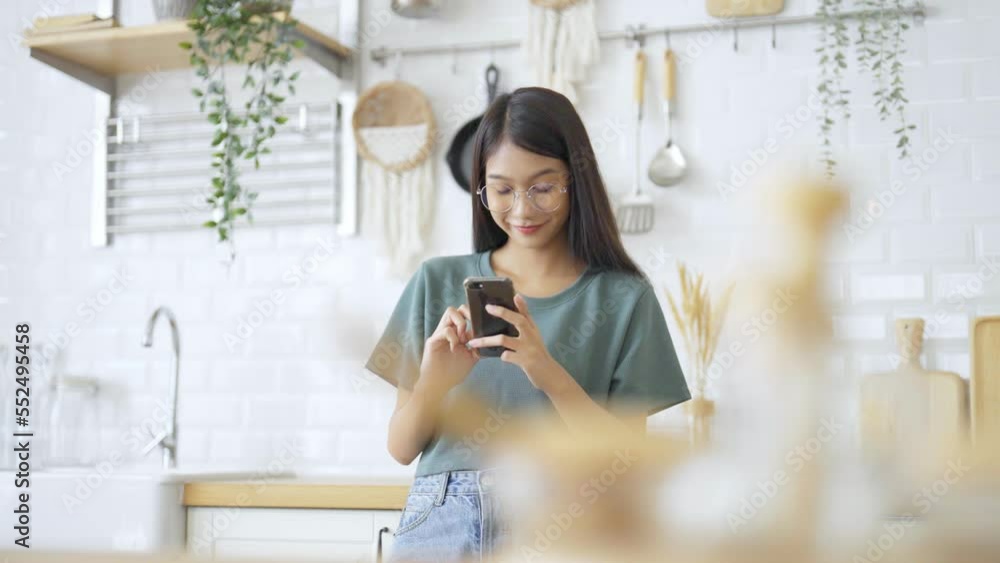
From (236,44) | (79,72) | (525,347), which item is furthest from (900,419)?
(79,72)

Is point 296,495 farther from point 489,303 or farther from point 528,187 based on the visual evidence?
point 489,303

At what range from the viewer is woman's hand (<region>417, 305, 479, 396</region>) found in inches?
25.2

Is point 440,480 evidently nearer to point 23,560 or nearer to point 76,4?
point 23,560

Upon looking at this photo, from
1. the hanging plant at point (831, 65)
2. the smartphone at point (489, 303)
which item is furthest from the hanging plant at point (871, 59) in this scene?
the smartphone at point (489, 303)

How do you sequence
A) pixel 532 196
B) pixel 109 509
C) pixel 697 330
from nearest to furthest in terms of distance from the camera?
pixel 532 196
pixel 109 509
pixel 697 330

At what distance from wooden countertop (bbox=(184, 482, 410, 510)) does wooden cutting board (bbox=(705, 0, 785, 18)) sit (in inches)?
48.4

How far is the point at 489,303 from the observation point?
27.9 inches

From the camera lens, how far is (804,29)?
7.56ft

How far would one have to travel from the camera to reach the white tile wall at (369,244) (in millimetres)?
2186

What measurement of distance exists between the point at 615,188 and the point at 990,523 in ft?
7.44

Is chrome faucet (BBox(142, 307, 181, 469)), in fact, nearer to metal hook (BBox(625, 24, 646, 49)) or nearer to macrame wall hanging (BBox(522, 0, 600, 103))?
macrame wall hanging (BBox(522, 0, 600, 103))

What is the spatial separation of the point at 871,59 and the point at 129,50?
66.6 inches

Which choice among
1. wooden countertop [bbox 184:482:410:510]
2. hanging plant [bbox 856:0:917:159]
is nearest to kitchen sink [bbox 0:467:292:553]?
wooden countertop [bbox 184:482:410:510]

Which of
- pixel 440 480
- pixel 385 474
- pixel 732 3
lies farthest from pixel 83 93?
pixel 440 480
